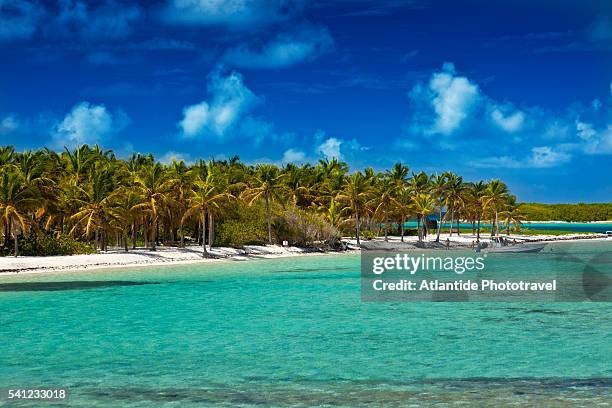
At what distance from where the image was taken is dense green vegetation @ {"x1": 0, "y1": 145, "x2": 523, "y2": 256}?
56312 mm

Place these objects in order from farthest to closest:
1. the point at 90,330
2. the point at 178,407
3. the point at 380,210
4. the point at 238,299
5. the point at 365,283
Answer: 1. the point at 380,210
2. the point at 365,283
3. the point at 238,299
4. the point at 90,330
5. the point at 178,407

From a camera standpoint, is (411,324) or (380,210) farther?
(380,210)

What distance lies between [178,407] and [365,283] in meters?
31.2

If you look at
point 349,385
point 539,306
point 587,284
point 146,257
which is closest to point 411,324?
point 539,306

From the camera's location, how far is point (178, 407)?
1423cm

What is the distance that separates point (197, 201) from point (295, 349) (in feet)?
142

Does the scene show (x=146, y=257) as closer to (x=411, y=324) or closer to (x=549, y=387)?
(x=411, y=324)

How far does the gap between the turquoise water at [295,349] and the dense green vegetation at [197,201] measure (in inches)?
731

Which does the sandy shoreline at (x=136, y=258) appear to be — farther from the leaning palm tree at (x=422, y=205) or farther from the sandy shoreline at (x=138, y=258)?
the leaning palm tree at (x=422, y=205)

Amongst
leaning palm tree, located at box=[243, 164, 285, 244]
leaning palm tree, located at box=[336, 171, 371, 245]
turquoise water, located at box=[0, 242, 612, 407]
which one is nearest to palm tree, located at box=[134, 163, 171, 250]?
leaning palm tree, located at box=[243, 164, 285, 244]

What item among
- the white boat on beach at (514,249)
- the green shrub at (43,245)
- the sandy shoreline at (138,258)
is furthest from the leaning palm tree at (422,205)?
the green shrub at (43,245)

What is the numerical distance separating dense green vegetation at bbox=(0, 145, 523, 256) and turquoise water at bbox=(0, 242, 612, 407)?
18558 mm

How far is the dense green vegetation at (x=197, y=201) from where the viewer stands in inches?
2217

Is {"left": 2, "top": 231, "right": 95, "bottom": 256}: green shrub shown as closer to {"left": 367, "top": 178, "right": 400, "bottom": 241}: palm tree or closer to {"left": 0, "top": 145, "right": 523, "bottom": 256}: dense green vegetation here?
{"left": 0, "top": 145, "right": 523, "bottom": 256}: dense green vegetation
